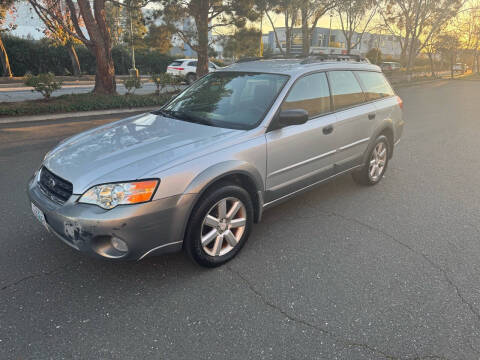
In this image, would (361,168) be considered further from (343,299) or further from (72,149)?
(72,149)

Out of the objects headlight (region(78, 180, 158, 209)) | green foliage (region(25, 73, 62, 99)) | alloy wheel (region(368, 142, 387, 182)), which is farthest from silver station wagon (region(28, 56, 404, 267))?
green foliage (region(25, 73, 62, 99))

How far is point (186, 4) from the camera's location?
13266mm

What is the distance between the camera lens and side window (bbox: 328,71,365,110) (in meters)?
4.15

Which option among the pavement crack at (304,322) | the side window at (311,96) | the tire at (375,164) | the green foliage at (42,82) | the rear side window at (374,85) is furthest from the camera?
the green foliage at (42,82)

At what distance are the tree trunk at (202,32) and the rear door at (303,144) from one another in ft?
34.2

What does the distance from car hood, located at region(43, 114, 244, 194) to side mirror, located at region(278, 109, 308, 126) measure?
0.41 meters

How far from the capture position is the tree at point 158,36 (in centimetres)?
1380

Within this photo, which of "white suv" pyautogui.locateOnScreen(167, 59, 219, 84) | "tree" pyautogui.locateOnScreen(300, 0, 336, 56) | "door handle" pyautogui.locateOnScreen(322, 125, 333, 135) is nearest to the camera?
"door handle" pyautogui.locateOnScreen(322, 125, 333, 135)

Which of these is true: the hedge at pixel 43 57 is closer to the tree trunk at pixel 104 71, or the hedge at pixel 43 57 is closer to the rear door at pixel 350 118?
the tree trunk at pixel 104 71

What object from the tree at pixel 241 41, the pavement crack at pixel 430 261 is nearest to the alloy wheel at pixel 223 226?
the pavement crack at pixel 430 261

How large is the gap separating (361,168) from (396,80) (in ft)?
95.6

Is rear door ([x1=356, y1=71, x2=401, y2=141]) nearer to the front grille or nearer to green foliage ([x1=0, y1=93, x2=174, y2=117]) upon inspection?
the front grille

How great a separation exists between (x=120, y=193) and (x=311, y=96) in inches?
89.3

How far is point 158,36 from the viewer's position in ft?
45.4
